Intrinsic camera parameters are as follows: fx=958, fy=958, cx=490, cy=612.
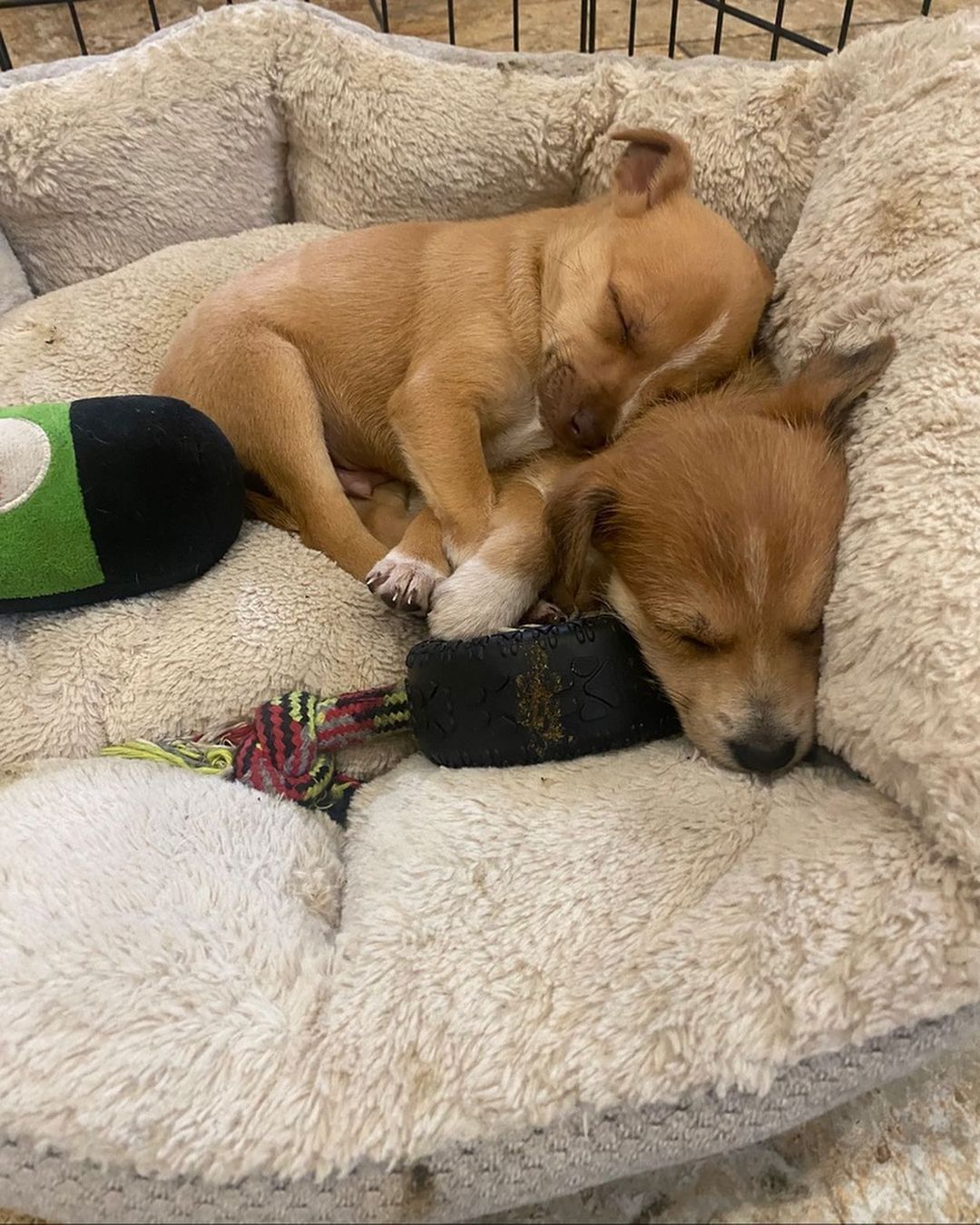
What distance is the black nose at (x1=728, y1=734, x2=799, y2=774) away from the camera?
4.56 ft

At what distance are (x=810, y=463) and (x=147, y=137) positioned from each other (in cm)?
188

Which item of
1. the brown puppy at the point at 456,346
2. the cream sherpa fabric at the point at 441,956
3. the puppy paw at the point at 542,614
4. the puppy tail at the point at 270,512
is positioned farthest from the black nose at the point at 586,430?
the cream sherpa fabric at the point at 441,956

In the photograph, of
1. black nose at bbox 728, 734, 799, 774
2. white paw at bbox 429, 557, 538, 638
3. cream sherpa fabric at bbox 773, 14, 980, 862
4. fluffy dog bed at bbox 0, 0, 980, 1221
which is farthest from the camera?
white paw at bbox 429, 557, 538, 638

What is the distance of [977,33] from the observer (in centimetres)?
177

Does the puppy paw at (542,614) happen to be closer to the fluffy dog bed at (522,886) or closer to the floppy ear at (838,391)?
the fluffy dog bed at (522,886)

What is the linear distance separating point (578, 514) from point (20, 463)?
920 millimetres

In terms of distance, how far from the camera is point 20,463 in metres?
1.57

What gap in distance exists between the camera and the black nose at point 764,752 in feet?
4.56

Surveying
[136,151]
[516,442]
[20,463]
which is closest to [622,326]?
[516,442]

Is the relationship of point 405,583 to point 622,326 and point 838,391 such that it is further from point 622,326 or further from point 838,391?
point 838,391

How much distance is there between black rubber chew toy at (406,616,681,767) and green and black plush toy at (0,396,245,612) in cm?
52

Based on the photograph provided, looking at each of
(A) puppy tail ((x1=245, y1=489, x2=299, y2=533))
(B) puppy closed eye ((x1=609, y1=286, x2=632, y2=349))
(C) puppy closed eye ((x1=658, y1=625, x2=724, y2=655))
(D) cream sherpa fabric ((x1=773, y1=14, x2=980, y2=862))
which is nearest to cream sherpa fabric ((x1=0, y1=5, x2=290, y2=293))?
(A) puppy tail ((x1=245, y1=489, x2=299, y2=533))

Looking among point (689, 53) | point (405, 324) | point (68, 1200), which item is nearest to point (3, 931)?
point (68, 1200)

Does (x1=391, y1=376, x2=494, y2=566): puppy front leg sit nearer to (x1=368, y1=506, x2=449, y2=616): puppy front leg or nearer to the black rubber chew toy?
(x1=368, y1=506, x2=449, y2=616): puppy front leg
